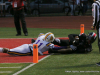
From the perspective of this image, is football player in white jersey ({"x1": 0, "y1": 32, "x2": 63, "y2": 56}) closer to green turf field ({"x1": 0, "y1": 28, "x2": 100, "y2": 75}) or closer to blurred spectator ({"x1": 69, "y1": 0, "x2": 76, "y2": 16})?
green turf field ({"x1": 0, "y1": 28, "x2": 100, "y2": 75})

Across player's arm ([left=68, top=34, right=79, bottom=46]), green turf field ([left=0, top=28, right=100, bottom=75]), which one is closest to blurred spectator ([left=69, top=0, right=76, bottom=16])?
player's arm ([left=68, top=34, right=79, bottom=46])

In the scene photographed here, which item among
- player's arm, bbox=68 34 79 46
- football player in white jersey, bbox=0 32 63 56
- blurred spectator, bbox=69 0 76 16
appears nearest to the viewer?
football player in white jersey, bbox=0 32 63 56

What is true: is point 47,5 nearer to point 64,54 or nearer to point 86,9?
point 86,9

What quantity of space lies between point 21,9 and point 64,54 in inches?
254

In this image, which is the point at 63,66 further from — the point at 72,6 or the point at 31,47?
the point at 72,6

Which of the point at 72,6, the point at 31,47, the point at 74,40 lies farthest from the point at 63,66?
the point at 72,6

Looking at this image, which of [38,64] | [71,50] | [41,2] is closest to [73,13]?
[41,2]

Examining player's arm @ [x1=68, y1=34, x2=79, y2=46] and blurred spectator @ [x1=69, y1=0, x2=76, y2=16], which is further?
blurred spectator @ [x1=69, y1=0, x2=76, y2=16]

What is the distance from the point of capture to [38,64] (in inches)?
338

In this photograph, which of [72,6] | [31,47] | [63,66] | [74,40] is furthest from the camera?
[72,6]

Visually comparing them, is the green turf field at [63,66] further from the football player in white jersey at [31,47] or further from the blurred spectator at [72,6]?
the blurred spectator at [72,6]

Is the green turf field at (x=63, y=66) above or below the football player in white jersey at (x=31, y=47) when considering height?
below

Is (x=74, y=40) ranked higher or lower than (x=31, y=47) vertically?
higher

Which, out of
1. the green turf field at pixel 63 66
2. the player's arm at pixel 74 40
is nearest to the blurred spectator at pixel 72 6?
the player's arm at pixel 74 40
